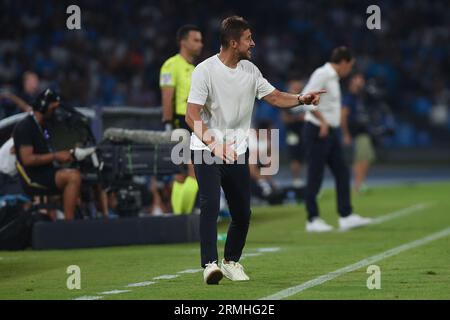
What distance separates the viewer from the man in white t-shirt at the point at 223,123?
973 cm

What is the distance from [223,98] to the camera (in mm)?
9852

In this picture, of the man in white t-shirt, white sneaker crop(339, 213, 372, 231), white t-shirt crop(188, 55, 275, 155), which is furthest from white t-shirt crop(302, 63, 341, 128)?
white t-shirt crop(188, 55, 275, 155)

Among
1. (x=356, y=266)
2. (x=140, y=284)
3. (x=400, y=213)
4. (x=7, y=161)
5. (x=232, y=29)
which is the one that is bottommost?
(x=400, y=213)

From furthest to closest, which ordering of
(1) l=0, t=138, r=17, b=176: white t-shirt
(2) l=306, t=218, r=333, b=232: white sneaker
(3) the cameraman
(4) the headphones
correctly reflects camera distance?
(2) l=306, t=218, r=333, b=232: white sneaker, (1) l=0, t=138, r=17, b=176: white t-shirt, (4) the headphones, (3) the cameraman

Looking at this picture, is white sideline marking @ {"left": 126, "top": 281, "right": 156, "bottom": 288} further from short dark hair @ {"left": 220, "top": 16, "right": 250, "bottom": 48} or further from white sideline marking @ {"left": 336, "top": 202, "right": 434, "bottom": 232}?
white sideline marking @ {"left": 336, "top": 202, "right": 434, "bottom": 232}

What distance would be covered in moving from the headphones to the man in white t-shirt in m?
4.49

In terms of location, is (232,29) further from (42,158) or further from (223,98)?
(42,158)

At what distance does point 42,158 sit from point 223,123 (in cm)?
457

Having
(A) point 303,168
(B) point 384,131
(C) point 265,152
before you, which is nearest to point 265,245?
(C) point 265,152

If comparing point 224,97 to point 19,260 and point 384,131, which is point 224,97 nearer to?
point 19,260

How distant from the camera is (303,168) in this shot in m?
32.1

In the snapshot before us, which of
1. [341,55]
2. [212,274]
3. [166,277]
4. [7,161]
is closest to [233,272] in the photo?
[212,274]

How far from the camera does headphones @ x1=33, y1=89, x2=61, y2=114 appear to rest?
14.1 m
